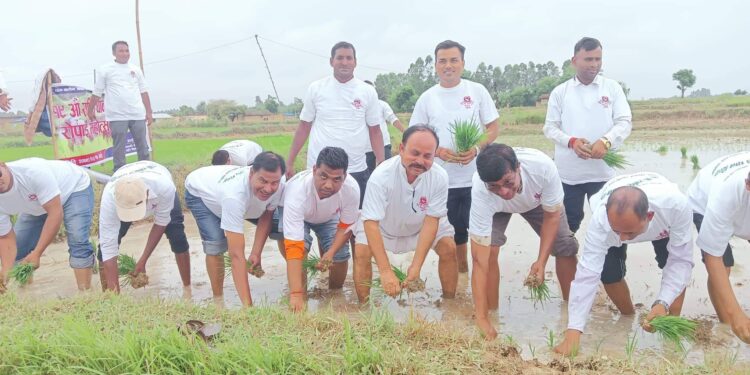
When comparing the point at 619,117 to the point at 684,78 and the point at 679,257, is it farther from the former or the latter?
the point at 684,78

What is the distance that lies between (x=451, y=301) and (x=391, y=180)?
115 centimetres

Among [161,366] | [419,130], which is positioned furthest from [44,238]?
[419,130]

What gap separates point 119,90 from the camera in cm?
727

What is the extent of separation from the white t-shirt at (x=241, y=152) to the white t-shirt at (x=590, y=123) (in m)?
2.92

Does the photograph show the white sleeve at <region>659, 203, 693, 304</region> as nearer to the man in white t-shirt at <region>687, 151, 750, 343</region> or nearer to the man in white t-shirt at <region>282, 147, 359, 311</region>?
the man in white t-shirt at <region>687, 151, 750, 343</region>

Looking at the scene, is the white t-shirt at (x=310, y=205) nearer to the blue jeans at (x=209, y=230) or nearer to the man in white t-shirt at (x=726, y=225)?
the blue jeans at (x=209, y=230)

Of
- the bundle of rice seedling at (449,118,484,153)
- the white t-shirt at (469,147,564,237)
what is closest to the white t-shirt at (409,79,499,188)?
the bundle of rice seedling at (449,118,484,153)

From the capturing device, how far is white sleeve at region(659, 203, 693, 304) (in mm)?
3404

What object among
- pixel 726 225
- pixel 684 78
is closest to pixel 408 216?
pixel 726 225

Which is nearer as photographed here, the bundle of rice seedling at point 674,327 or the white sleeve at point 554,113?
the bundle of rice seedling at point 674,327

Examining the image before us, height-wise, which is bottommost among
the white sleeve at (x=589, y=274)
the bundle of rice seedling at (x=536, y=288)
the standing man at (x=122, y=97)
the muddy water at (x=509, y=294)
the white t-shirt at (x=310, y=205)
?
the muddy water at (x=509, y=294)

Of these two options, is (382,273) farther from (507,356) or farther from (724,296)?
(724,296)

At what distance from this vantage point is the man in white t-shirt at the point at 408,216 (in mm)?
3855

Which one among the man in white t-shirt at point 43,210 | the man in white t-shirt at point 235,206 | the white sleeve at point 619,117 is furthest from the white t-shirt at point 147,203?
the white sleeve at point 619,117
